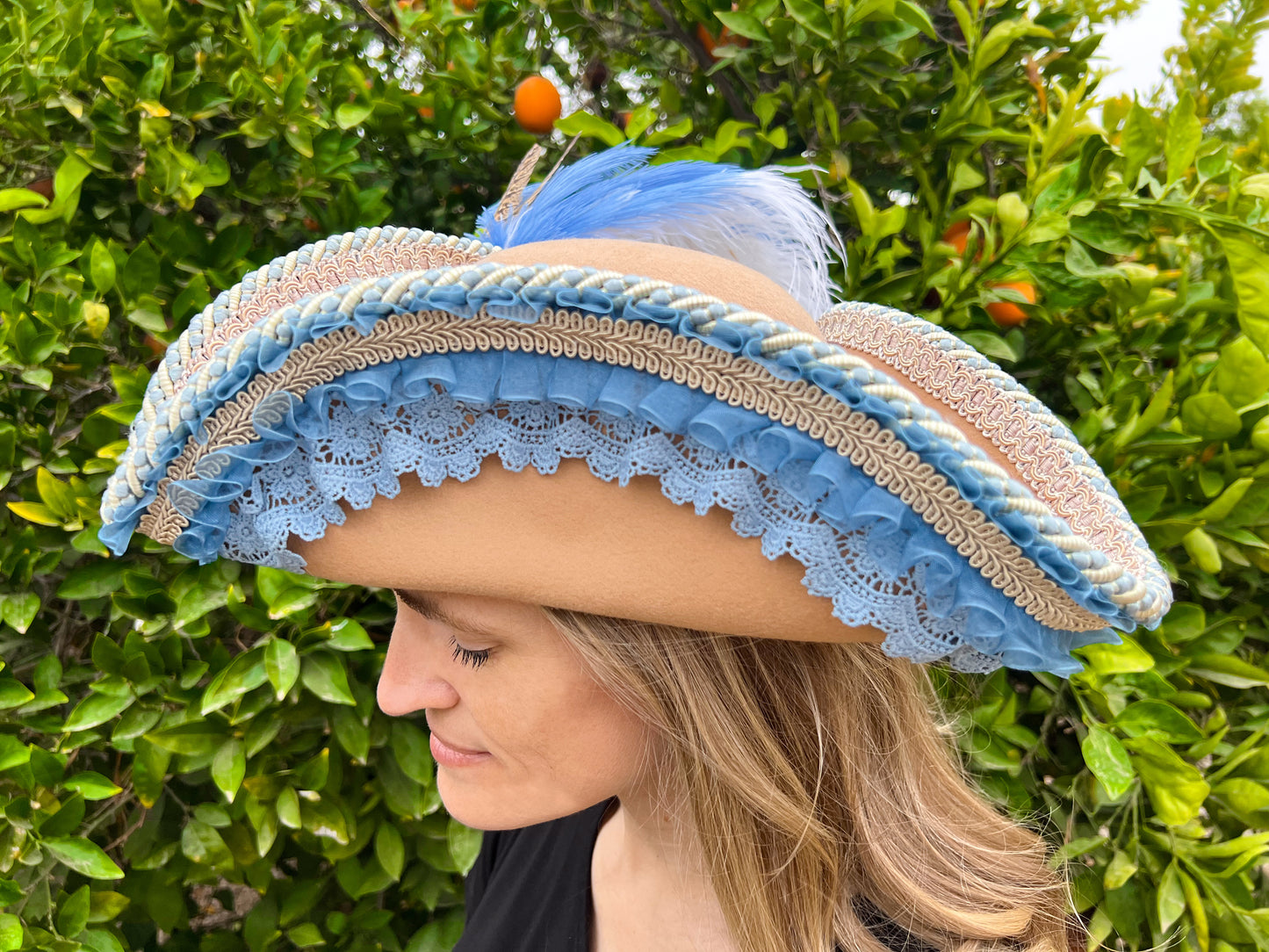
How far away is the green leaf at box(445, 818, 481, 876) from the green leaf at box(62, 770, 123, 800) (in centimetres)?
48

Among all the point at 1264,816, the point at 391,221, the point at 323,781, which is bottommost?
the point at 323,781

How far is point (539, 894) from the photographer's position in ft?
4.35

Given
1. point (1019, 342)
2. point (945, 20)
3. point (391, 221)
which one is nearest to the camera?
point (1019, 342)

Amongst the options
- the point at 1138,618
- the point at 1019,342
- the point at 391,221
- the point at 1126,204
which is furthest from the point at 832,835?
the point at 391,221

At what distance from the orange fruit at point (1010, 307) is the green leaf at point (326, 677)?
119cm

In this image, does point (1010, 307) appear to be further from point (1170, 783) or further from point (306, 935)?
point (306, 935)

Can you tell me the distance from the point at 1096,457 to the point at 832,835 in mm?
715

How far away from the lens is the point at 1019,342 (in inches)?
54.1

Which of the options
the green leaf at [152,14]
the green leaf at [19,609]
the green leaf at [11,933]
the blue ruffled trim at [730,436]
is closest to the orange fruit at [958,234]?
the blue ruffled trim at [730,436]

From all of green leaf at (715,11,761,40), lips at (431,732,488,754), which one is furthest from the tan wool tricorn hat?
green leaf at (715,11,761,40)

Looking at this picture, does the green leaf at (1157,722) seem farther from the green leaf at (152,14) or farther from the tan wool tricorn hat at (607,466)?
the green leaf at (152,14)

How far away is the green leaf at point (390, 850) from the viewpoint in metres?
1.29

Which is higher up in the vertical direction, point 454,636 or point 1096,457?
point 1096,457

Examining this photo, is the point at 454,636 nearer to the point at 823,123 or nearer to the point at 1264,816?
the point at 823,123
